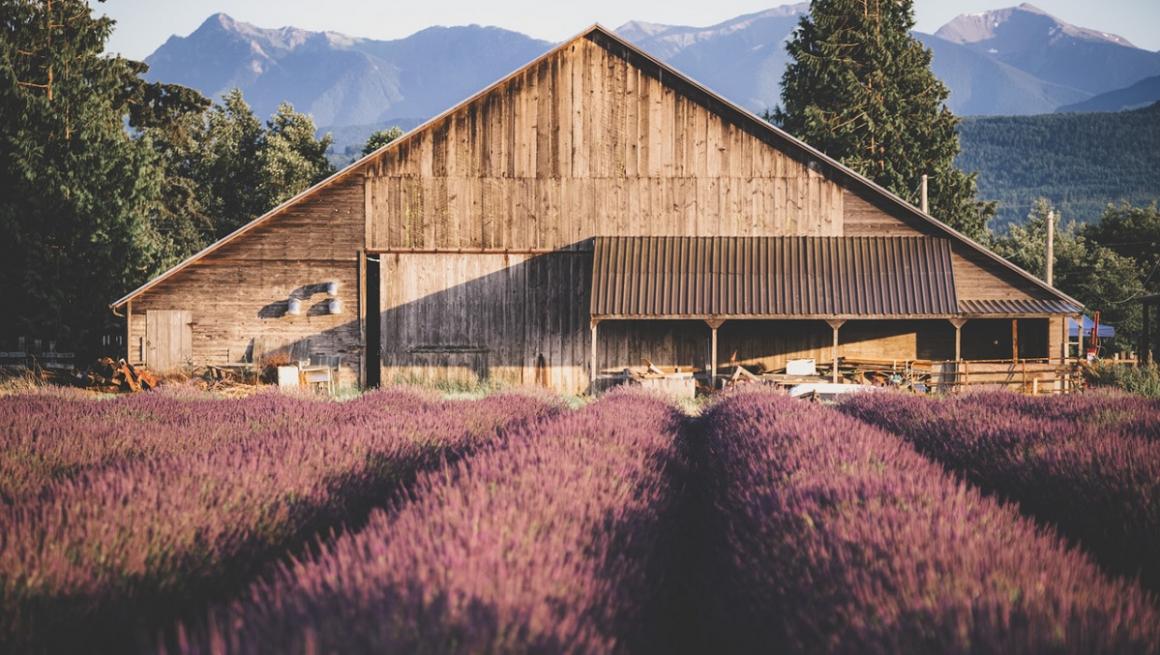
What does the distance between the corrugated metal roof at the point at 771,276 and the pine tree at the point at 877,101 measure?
1714 centimetres

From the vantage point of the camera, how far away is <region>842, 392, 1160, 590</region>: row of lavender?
15.0ft

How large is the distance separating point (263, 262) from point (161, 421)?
1106 cm

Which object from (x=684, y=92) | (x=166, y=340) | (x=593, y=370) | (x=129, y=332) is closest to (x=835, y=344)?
(x=593, y=370)

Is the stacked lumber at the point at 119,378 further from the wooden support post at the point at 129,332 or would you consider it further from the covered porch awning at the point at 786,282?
the covered porch awning at the point at 786,282

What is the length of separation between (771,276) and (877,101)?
838 inches

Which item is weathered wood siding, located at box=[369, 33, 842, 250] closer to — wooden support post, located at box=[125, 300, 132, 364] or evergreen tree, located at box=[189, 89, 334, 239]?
wooden support post, located at box=[125, 300, 132, 364]

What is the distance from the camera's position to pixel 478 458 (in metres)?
5.37

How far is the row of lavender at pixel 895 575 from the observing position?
2.49 m

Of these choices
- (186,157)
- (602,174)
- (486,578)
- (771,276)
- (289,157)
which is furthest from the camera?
(186,157)

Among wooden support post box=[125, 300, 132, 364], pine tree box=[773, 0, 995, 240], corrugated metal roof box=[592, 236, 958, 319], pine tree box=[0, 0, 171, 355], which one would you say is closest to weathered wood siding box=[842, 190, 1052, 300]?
corrugated metal roof box=[592, 236, 958, 319]

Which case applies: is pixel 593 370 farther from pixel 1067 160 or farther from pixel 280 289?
pixel 1067 160

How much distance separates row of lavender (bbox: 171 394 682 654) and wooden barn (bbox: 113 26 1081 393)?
45.0 ft

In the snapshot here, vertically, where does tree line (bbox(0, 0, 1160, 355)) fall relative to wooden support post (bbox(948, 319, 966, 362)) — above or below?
above

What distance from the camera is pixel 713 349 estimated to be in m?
18.2
